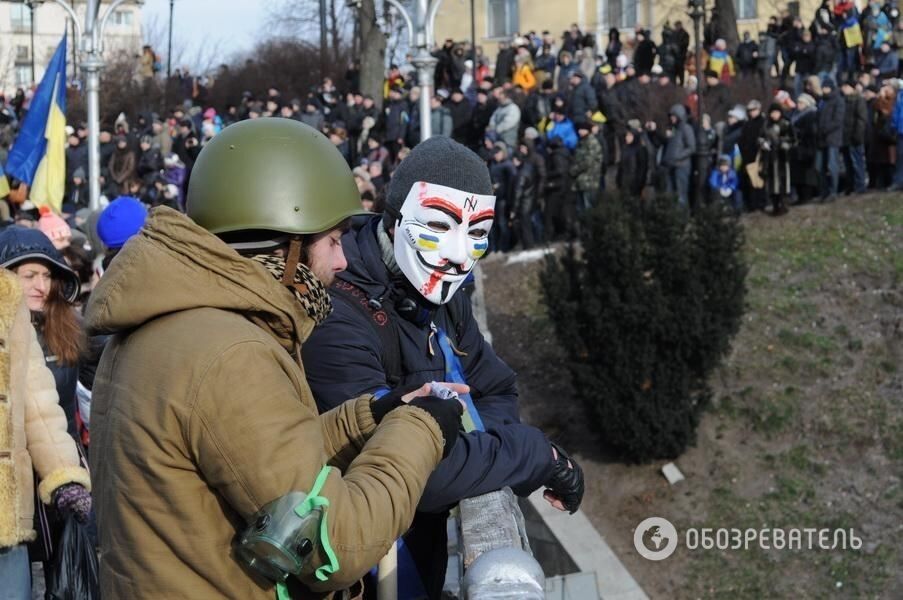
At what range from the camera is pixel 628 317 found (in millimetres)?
15664

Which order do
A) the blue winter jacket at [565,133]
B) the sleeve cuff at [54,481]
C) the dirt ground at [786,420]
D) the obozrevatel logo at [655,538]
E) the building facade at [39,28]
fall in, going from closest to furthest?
the sleeve cuff at [54,481], the dirt ground at [786,420], the obozrevatel logo at [655,538], the blue winter jacket at [565,133], the building facade at [39,28]

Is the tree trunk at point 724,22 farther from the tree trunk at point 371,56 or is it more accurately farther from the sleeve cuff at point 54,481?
the sleeve cuff at point 54,481

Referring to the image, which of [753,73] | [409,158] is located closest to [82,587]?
[409,158]

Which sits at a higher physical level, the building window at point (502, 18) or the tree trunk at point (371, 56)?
the building window at point (502, 18)

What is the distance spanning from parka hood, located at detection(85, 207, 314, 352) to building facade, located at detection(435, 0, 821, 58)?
47843 mm

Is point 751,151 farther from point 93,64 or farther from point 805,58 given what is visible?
point 93,64

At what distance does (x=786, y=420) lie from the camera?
52.2 ft

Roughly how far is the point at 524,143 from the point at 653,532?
26.7ft

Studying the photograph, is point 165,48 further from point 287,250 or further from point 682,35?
point 287,250

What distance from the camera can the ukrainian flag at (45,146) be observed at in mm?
14344

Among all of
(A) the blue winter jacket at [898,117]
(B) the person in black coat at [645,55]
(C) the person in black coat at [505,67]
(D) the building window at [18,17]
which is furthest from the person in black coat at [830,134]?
(D) the building window at [18,17]

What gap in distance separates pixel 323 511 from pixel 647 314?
43.8 ft

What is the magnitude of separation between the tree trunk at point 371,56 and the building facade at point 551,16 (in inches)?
781

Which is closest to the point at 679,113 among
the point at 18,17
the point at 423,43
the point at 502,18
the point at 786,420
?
the point at 786,420
